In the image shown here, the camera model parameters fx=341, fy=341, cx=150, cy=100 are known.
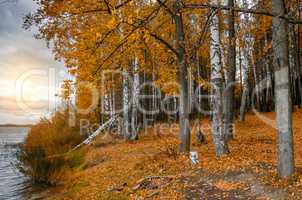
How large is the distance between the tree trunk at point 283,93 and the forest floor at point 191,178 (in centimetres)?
46

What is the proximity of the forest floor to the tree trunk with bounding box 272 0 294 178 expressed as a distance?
1.50ft

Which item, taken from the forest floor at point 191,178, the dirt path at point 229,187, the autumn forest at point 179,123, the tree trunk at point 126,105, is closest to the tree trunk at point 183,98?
the autumn forest at point 179,123

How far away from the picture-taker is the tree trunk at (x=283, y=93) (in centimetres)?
725

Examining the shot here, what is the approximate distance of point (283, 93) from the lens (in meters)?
7.25

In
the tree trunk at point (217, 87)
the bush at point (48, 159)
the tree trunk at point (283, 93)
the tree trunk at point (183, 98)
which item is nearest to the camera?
the tree trunk at point (283, 93)

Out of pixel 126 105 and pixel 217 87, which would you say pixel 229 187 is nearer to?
pixel 217 87

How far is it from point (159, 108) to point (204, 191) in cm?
2442

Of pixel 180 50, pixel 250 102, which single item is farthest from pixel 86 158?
pixel 250 102

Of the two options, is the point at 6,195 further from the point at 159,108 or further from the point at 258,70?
the point at 258,70

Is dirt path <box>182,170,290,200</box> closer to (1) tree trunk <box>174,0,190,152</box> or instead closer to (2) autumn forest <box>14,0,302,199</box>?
(2) autumn forest <box>14,0,302,199</box>

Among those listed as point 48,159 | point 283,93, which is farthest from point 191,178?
point 48,159

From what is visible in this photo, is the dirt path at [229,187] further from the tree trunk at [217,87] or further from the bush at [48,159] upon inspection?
the bush at [48,159]

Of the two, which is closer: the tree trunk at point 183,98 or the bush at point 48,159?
the tree trunk at point 183,98

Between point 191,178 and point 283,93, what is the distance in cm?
325
